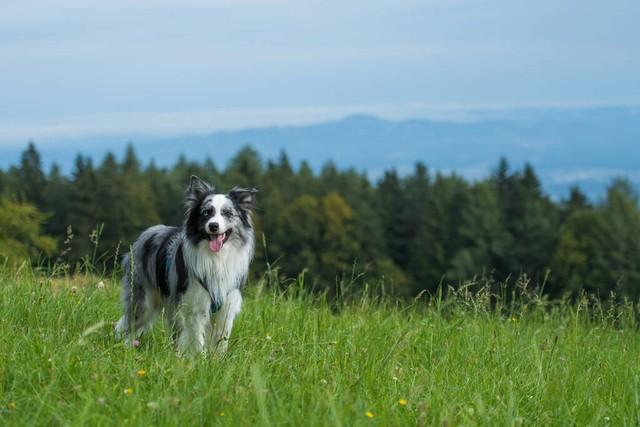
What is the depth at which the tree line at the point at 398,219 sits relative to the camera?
67.8 m

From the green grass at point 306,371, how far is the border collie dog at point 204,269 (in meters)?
0.26

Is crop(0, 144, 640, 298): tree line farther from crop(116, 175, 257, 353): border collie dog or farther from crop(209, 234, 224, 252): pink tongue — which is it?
crop(209, 234, 224, 252): pink tongue

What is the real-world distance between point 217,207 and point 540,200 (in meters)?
75.9

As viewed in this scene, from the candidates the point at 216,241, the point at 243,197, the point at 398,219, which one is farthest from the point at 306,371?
the point at 398,219

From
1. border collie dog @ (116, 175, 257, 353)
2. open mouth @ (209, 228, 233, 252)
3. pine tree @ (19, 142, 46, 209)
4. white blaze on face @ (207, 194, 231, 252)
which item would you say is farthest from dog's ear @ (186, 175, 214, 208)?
pine tree @ (19, 142, 46, 209)

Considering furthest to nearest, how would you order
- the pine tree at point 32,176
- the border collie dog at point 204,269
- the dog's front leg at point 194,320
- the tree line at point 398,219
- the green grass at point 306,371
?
the pine tree at point 32,176, the tree line at point 398,219, the border collie dog at point 204,269, the dog's front leg at point 194,320, the green grass at point 306,371

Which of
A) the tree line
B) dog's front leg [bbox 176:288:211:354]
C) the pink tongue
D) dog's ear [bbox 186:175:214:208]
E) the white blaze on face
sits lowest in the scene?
the tree line

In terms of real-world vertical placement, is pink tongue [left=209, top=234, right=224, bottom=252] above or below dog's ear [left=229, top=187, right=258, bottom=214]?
below

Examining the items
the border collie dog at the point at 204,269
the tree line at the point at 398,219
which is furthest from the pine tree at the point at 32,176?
the border collie dog at the point at 204,269

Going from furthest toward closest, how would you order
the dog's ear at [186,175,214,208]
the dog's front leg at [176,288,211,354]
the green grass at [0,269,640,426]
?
the dog's ear at [186,175,214,208]
the dog's front leg at [176,288,211,354]
the green grass at [0,269,640,426]

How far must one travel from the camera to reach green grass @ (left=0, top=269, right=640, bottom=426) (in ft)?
14.9

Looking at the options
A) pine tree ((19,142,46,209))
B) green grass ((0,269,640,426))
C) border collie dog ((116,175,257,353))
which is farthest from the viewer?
pine tree ((19,142,46,209))

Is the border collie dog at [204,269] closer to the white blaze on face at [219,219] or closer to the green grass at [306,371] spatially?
the white blaze on face at [219,219]

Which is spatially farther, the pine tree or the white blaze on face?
the pine tree
